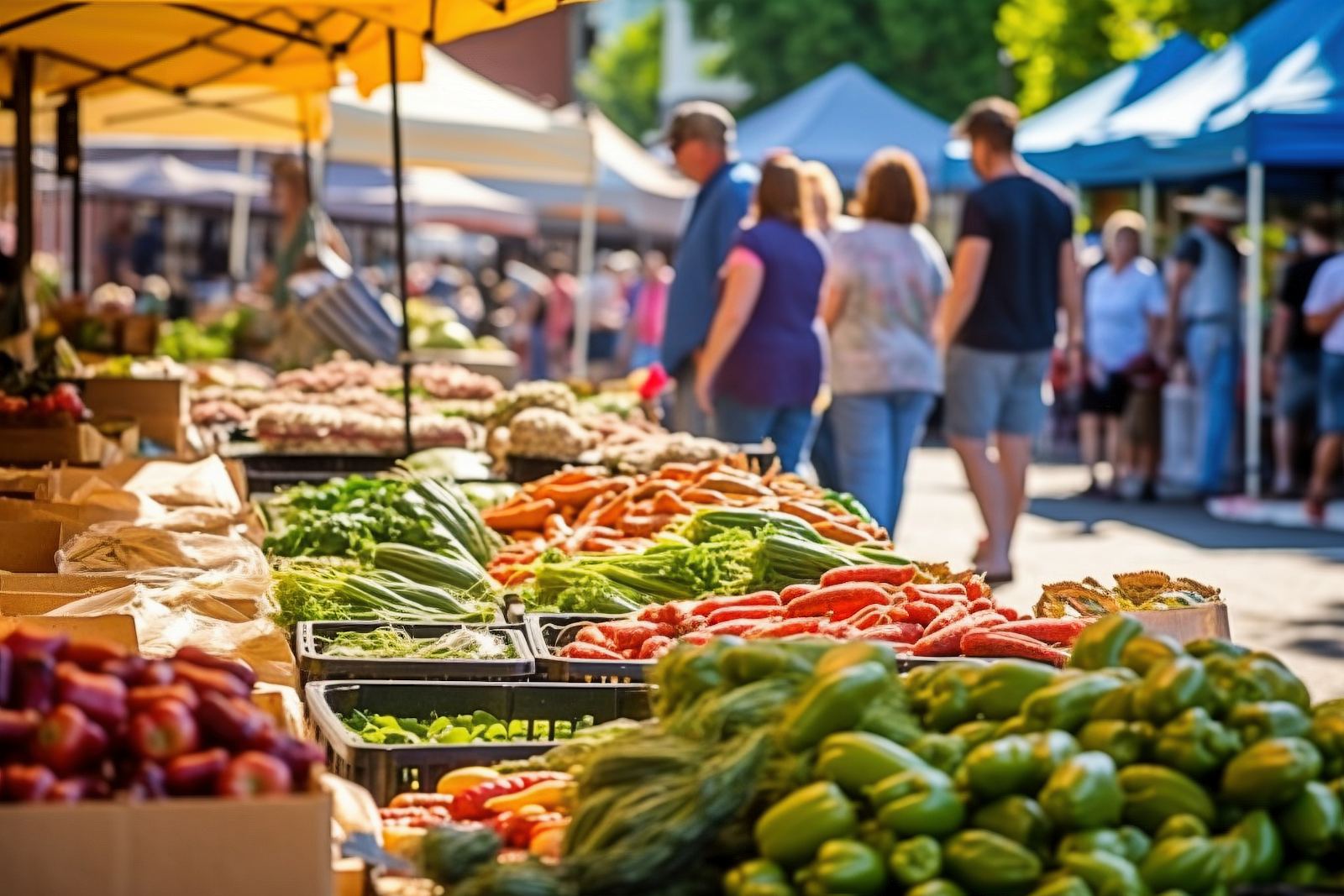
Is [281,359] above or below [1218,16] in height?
below

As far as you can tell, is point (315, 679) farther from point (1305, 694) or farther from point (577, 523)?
point (577, 523)

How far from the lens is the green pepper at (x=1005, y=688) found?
298cm

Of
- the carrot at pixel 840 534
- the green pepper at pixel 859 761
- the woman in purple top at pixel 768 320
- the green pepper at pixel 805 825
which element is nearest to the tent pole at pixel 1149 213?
the woman in purple top at pixel 768 320

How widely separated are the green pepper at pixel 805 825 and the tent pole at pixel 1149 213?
Result: 16.5 metres

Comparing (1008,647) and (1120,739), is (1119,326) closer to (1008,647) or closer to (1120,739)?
(1008,647)

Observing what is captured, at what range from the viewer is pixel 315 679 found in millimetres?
4141

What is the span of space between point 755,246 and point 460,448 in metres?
1.58

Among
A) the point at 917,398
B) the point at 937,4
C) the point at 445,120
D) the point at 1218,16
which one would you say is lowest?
the point at 917,398

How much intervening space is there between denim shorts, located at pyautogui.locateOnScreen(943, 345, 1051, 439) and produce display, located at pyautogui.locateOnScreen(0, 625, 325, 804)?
7423 millimetres

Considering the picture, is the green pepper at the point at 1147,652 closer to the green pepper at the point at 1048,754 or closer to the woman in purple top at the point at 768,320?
the green pepper at the point at 1048,754

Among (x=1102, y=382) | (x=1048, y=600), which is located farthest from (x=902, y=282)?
(x=1102, y=382)

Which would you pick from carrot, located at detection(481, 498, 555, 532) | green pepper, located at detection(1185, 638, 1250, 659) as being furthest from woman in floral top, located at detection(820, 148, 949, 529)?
green pepper, located at detection(1185, 638, 1250, 659)

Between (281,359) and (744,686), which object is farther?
(281,359)

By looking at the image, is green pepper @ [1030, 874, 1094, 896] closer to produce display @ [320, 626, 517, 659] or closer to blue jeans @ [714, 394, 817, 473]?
produce display @ [320, 626, 517, 659]
